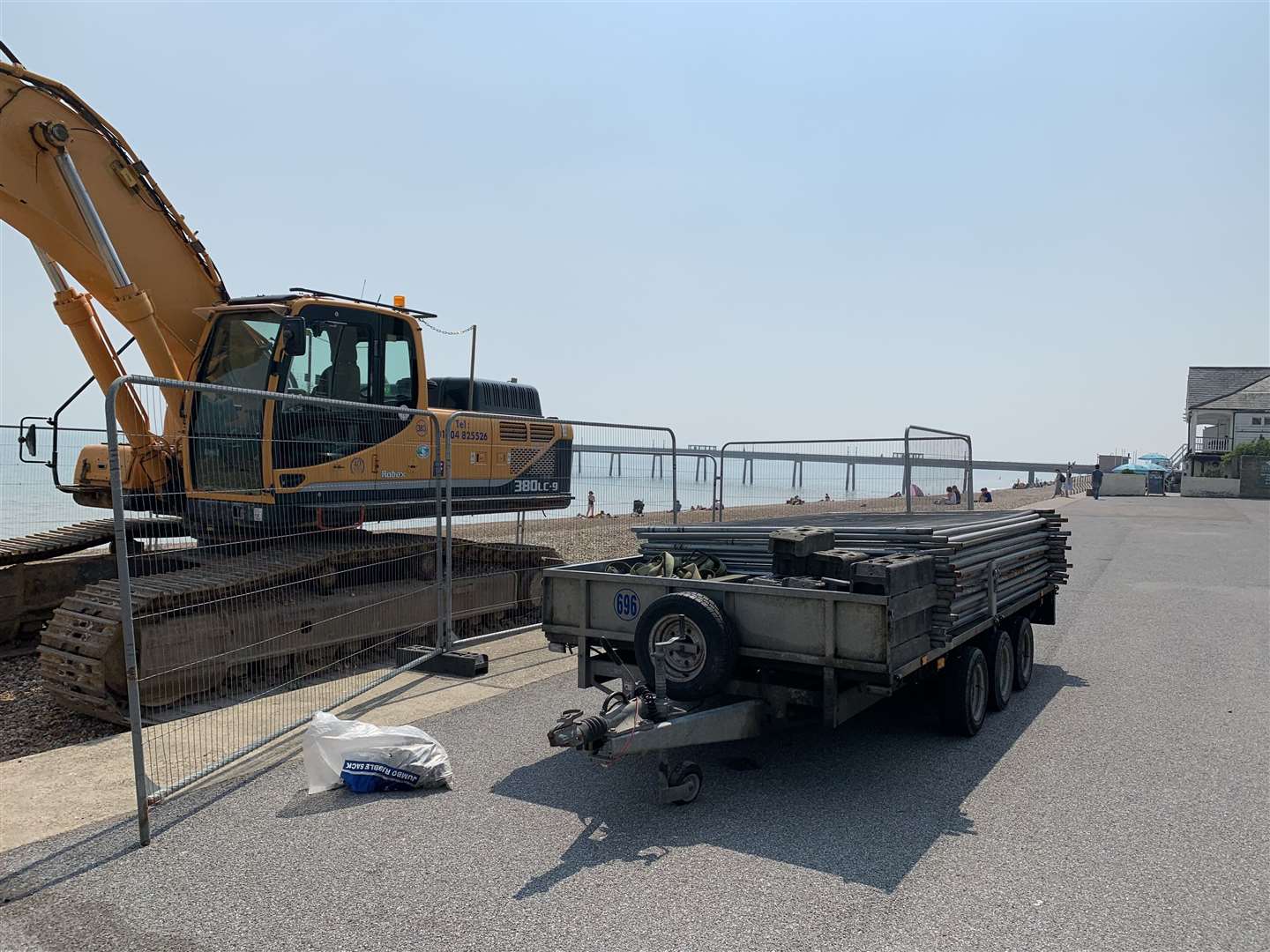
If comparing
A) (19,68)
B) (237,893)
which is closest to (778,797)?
(237,893)

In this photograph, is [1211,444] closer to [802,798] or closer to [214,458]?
[802,798]

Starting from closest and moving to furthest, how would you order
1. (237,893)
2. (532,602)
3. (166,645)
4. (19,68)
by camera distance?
(237,893) → (166,645) → (19,68) → (532,602)

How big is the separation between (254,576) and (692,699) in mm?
4068

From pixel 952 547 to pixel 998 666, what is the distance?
1650 millimetres

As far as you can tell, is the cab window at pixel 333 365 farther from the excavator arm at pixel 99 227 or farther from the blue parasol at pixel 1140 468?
the blue parasol at pixel 1140 468

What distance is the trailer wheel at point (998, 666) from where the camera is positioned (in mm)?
6910

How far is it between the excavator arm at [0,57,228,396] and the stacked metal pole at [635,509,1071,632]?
19.1 feet

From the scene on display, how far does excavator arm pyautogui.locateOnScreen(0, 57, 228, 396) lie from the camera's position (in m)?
8.82

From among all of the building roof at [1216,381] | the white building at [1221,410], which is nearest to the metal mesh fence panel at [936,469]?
the white building at [1221,410]

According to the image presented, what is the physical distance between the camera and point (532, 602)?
10.8m

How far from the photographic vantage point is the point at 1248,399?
202 ft

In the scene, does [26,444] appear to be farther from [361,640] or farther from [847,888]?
[847,888]

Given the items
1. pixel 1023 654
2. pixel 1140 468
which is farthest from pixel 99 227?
pixel 1140 468

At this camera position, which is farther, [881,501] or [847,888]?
[881,501]
